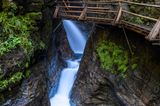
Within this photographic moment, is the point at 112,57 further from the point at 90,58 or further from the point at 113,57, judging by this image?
the point at 90,58

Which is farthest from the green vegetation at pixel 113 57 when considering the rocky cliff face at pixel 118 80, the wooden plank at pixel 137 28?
the wooden plank at pixel 137 28

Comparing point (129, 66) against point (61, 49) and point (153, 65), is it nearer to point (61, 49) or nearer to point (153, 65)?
point (153, 65)

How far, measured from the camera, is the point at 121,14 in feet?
32.4

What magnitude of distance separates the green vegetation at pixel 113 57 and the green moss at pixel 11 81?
11.1 feet

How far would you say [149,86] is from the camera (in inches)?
368

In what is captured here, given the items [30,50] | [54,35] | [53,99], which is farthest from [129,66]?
[54,35]

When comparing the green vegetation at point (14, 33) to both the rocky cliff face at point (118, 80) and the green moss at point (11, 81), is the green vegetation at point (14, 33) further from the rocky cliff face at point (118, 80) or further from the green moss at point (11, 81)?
the rocky cliff face at point (118, 80)

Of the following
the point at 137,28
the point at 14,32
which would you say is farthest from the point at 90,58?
the point at 14,32

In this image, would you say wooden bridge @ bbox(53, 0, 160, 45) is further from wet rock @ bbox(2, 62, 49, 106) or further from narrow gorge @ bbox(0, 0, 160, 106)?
wet rock @ bbox(2, 62, 49, 106)

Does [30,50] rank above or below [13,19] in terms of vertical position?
below

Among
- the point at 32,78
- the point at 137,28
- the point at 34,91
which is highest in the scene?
the point at 137,28

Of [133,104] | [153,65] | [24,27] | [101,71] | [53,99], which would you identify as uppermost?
[24,27]

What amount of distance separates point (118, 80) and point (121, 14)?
7.64 feet

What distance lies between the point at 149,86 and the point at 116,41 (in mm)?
2501
